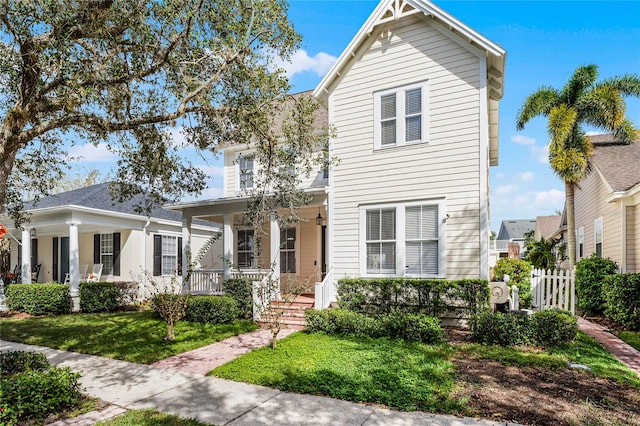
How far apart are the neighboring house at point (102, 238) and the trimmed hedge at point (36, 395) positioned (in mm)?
9160

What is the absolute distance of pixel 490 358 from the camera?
262 inches

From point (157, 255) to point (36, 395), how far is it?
12705mm

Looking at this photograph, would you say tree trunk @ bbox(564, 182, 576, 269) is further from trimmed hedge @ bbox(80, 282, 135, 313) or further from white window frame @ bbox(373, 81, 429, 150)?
trimmed hedge @ bbox(80, 282, 135, 313)

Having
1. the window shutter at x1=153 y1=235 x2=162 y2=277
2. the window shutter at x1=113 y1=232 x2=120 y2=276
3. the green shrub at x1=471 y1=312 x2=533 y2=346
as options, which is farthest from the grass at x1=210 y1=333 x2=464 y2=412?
→ the window shutter at x1=113 y1=232 x2=120 y2=276

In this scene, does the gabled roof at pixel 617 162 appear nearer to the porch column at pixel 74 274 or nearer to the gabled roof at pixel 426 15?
the gabled roof at pixel 426 15

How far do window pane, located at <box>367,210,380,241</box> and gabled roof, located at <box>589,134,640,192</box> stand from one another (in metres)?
7.30

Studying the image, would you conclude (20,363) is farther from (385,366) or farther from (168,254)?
(168,254)

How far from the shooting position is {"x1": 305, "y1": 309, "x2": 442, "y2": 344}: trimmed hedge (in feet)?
25.6

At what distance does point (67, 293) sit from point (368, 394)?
12469mm

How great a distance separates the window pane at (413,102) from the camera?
9.95m

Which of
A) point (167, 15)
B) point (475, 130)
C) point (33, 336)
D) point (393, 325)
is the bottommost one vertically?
point (33, 336)

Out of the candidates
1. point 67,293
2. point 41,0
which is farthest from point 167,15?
point 67,293

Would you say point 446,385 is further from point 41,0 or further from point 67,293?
point 67,293

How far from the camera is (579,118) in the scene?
53.5ft
